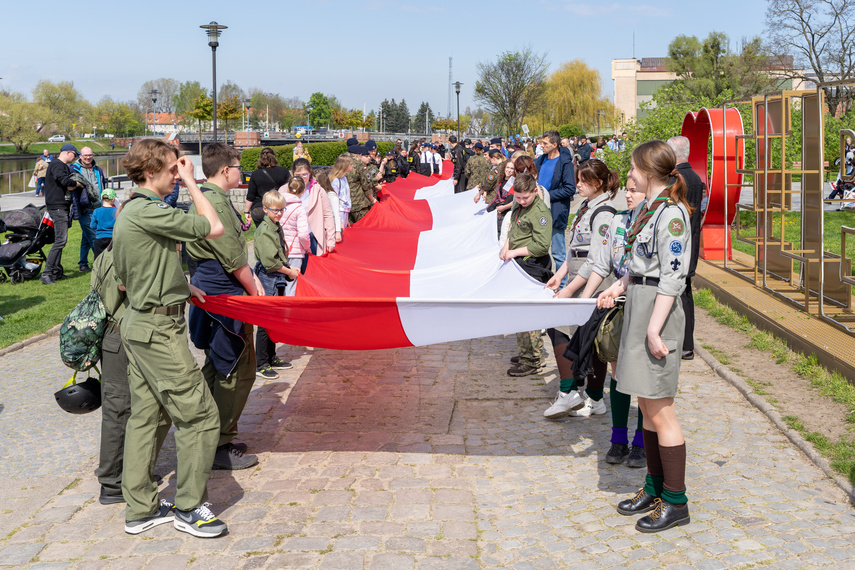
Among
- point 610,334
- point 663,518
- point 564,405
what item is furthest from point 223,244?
point 663,518

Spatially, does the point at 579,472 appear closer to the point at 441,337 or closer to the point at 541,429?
the point at 541,429

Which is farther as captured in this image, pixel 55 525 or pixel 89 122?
pixel 89 122

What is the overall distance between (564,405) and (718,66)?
68.4 meters

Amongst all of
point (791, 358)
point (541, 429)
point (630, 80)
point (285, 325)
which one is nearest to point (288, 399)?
point (285, 325)

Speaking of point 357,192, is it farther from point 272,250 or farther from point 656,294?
point 656,294

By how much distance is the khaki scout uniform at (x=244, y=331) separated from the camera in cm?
504

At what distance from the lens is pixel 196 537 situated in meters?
4.42

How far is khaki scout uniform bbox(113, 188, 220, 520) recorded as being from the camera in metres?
4.20

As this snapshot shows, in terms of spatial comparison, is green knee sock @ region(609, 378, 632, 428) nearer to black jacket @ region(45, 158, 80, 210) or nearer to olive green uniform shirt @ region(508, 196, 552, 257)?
olive green uniform shirt @ region(508, 196, 552, 257)

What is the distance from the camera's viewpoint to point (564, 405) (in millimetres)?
6281

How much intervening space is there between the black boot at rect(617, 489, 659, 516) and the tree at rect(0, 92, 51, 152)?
100 m

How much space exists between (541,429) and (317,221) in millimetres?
4393

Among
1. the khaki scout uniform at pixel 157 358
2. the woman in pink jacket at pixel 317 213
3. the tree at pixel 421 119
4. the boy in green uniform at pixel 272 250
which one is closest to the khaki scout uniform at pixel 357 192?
the woman in pink jacket at pixel 317 213

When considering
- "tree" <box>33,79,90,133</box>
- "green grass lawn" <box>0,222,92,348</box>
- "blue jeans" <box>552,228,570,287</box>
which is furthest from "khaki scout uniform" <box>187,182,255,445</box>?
"tree" <box>33,79,90,133</box>
